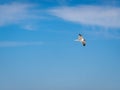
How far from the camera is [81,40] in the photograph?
132 meters
